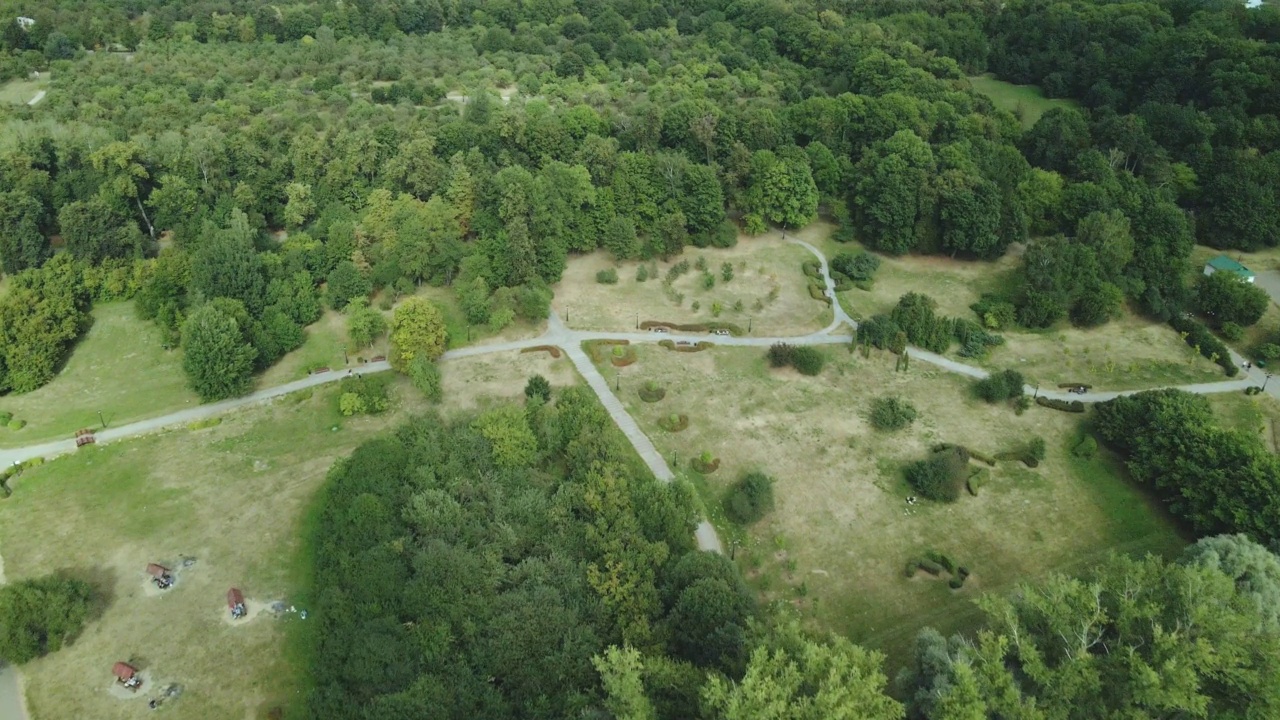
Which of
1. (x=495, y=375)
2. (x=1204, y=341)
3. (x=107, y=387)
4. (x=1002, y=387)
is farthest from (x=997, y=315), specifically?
(x=107, y=387)

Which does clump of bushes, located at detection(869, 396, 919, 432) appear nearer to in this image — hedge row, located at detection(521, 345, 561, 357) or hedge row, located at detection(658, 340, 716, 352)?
hedge row, located at detection(658, 340, 716, 352)

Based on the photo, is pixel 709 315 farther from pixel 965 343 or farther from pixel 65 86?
pixel 65 86

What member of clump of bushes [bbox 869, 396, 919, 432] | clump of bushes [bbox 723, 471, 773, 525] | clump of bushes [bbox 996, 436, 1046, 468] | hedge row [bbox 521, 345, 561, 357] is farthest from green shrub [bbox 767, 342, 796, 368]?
hedge row [bbox 521, 345, 561, 357]

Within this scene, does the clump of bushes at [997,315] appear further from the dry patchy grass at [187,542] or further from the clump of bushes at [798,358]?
the dry patchy grass at [187,542]

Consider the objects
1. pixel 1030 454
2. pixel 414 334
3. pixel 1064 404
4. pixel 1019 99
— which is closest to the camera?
pixel 1030 454

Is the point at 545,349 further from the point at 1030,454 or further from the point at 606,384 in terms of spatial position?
the point at 1030,454

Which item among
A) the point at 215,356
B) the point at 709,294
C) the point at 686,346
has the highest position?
the point at 215,356

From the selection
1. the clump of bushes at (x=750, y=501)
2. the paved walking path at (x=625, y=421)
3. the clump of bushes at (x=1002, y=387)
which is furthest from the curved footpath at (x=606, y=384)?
the clump of bushes at (x=1002, y=387)
